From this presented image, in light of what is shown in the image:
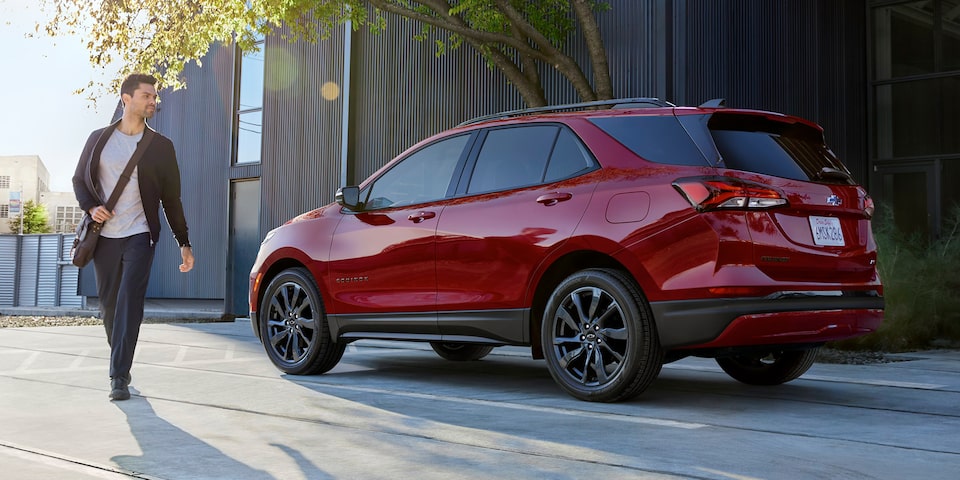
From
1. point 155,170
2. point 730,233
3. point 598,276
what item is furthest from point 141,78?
point 730,233

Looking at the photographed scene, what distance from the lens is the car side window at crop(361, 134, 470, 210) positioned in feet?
23.1

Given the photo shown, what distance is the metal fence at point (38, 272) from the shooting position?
28688 mm

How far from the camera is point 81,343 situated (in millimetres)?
11031

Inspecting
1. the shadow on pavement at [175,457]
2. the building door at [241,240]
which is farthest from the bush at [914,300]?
the building door at [241,240]

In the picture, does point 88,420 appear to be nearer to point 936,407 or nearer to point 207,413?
point 207,413

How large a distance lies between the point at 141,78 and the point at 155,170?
0.60m

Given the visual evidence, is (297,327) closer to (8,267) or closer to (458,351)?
(458,351)

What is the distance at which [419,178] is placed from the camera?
23.6 feet

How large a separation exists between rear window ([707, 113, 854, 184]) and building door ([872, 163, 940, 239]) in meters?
13.4

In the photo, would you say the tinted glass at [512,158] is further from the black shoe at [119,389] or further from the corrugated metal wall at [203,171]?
the corrugated metal wall at [203,171]

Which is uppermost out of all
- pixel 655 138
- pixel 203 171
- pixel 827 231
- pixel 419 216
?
pixel 203 171

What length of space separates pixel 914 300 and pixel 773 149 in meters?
5.49

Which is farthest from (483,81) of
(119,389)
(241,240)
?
(119,389)

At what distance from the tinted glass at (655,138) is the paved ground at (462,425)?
1.43 m
